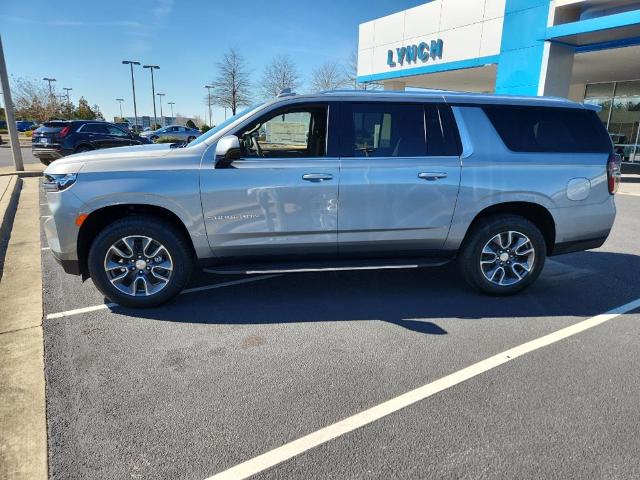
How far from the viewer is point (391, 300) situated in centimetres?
437

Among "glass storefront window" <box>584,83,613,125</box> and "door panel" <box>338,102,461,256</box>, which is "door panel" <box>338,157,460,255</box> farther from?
"glass storefront window" <box>584,83,613,125</box>

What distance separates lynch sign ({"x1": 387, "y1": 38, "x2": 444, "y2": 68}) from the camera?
744 inches

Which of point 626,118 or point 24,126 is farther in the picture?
point 24,126

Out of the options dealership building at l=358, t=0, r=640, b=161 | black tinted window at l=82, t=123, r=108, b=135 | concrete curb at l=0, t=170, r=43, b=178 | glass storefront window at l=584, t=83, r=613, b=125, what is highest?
dealership building at l=358, t=0, r=640, b=161

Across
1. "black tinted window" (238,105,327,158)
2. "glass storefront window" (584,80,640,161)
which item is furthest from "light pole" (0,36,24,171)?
"glass storefront window" (584,80,640,161)

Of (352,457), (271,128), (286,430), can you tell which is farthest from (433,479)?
(271,128)

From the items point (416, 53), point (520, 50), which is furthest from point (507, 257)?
point (416, 53)

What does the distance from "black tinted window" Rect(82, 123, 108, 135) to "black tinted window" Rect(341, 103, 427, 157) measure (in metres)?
14.4

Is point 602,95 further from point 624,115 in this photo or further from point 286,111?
point 286,111

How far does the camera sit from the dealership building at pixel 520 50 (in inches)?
521

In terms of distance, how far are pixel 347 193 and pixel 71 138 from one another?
14425 millimetres

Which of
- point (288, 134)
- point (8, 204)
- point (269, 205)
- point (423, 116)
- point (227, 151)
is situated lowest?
point (8, 204)

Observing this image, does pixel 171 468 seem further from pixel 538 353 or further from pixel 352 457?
pixel 538 353

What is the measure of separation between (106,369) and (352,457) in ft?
6.23
